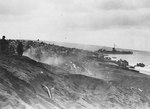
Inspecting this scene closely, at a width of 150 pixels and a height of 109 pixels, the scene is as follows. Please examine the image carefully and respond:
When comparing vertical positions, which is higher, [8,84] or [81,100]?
[8,84]

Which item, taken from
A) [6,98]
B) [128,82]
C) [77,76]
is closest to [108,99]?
[77,76]

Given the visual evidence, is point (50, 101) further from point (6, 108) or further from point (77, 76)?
point (77, 76)

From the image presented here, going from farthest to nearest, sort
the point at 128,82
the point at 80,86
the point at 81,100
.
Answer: the point at 128,82, the point at 80,86, the point at 81,100

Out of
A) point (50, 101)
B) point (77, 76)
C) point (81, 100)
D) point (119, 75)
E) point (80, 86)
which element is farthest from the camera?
point (119, 75)

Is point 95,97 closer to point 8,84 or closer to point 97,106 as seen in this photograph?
point 97,106

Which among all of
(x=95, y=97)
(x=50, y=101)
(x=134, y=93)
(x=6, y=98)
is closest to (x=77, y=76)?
(x=95, y=97)

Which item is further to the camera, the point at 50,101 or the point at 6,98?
the point at 50,101
